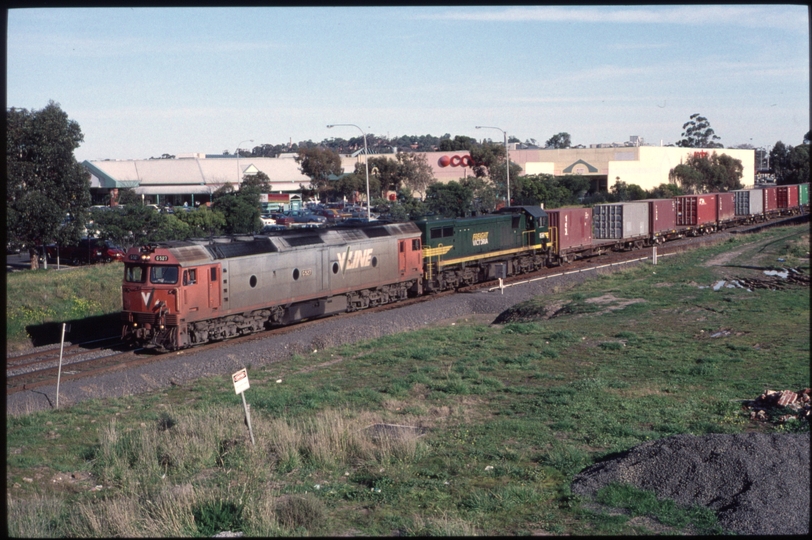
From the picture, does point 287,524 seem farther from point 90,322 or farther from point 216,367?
point 90,322

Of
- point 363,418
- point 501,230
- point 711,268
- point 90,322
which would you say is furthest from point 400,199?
point 363,418

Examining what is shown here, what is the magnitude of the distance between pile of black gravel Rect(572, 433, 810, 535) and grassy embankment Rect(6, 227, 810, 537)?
35 cm

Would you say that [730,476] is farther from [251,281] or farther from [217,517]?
[251,281]

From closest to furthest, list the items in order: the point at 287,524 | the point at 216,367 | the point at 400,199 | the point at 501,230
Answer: the point at 287,524 → the point at 216,367 → the point at 501,230 → the point at 400,199

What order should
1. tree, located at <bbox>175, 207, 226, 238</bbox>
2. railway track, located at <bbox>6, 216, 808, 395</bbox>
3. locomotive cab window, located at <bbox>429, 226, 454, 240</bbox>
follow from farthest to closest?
tree, located at <bbox>175, 207, 226, 238</bbox> < locomotive cab window, located at <bbox>429, 226, 454, 240</bbox> < railway track, located at <bbox>6, 216, 808, 395</bbox>

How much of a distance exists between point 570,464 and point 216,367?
14.0 metres

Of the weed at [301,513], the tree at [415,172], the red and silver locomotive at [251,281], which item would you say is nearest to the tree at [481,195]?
the tree at [415,172]

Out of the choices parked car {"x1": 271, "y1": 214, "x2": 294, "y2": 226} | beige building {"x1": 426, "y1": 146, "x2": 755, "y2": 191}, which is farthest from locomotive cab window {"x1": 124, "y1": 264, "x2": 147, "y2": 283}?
beige building {"x1": 426, "y1": 146, "x2": 755, "y2": 191}

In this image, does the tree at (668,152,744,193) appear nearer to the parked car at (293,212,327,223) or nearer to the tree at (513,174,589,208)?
the tree at (513,174,589,208)

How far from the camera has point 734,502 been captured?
9.93 meters

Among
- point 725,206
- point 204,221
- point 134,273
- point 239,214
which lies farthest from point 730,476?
point 725,206

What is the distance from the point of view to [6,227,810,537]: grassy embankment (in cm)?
1014

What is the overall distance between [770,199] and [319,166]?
49032 millimetres

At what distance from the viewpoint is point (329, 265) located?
3070cm
